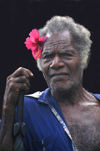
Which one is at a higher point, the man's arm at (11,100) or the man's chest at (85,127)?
the man's arm at (11,100)

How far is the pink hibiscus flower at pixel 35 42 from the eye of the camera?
342cm

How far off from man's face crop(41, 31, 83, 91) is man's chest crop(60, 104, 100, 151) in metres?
0.27

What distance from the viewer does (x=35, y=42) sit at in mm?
3420

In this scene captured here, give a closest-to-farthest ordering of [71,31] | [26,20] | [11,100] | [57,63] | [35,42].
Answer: [11,100] < [57,63] < [35,42] < [71,31] < [26,20]

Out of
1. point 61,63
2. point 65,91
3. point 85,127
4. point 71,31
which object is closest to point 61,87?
point 65,91

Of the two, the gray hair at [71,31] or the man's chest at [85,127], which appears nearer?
the man's chest at [85,127]

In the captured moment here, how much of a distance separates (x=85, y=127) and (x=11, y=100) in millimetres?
858

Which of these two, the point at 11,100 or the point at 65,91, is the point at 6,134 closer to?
the point at 11,100

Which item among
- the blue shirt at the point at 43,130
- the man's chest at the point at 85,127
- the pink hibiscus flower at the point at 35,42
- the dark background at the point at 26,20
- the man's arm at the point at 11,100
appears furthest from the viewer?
the dark background at the point at 26,20

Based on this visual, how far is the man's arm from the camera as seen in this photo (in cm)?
272

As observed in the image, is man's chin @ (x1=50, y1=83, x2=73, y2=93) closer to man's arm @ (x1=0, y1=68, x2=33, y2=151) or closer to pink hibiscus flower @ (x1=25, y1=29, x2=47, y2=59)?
pink hibiscus flower @ (x1=25, y1=29, x2=47, y2=59)

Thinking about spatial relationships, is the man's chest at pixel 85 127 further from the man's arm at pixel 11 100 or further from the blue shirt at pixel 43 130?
the man's arm at pixel 11 100

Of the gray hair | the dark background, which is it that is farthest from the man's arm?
the dark background

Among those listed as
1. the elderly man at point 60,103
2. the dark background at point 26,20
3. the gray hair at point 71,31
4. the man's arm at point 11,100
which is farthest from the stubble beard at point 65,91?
the dark background at point 26,20
